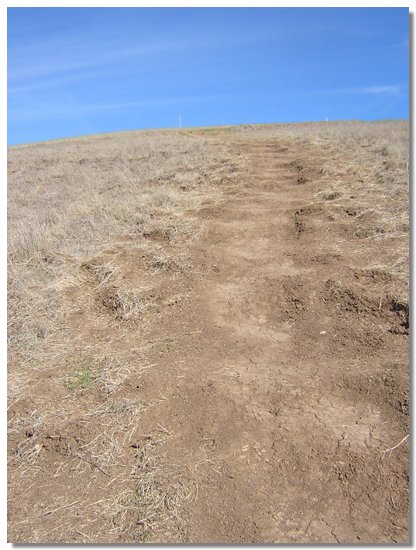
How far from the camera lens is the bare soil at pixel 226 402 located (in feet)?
7.97

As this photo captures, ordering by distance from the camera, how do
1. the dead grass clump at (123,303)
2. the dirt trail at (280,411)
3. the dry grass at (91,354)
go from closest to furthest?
the dirt trail at (280,411) < the dry grass at (91,354) < the dead grass clump at (123,303)

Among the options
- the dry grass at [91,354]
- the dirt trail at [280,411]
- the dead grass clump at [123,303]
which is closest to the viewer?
the dirt trail at [280,411]

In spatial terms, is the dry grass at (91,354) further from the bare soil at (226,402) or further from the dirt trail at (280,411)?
the dirt trail at (280,411)

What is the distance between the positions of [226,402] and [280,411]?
0.39 meters

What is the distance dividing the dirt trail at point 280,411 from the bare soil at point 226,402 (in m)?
0.01

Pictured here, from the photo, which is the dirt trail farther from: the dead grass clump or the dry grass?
the dead grass clump

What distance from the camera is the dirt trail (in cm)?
238

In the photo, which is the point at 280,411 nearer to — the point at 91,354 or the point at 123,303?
the point at 91,354

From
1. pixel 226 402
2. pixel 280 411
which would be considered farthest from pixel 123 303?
pixel 280 411

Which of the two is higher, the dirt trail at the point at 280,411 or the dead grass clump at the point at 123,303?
the dead grass clump at the point at 123,303

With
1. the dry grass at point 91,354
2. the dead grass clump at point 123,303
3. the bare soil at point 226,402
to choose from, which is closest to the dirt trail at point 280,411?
the bare soil at point 226,402

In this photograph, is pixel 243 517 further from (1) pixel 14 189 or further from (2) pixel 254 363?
(1) pixel 14 189

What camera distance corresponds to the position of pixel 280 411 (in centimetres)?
313

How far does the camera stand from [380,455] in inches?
106
